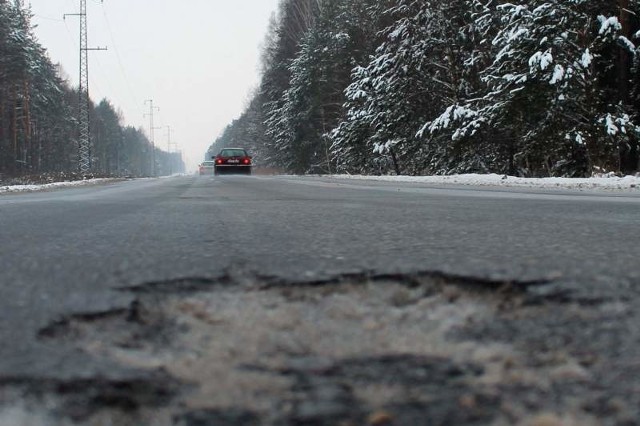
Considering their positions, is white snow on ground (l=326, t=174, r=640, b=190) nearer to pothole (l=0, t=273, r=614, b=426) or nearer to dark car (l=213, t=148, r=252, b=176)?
pothole (l=0, t=273, r=614, b=426)

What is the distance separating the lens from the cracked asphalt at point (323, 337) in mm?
750

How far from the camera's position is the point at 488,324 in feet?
3.43

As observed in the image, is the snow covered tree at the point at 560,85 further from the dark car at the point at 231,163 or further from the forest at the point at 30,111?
the forest at the point at 30,111

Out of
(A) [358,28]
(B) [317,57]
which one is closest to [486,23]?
(A) [358,28]

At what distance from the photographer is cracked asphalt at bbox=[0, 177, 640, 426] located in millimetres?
750

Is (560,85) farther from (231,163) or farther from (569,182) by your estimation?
(231,163)

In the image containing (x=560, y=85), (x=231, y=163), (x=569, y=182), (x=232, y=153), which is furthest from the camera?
(x=232, y=153)

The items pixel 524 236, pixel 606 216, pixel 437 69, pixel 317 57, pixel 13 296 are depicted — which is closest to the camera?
pixel 13 296

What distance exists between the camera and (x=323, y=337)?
3.22 feet

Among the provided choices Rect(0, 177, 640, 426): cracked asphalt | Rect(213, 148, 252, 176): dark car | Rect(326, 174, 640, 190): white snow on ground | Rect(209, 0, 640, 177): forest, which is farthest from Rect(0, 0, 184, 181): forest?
Rect(0, 177, 640, 426): cracked asphalt

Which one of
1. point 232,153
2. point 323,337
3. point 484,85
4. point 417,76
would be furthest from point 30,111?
point 323,337

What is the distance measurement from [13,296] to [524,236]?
2.01 metres

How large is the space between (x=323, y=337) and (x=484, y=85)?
64.9 feet

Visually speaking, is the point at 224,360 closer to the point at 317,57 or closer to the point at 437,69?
the point at 437,69
